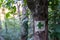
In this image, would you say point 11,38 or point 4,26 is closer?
point 11,38

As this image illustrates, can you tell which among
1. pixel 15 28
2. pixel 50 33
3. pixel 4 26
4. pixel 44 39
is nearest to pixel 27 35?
pixel 50 33

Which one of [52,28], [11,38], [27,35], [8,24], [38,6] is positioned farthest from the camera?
[8,24]

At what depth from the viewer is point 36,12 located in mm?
1943

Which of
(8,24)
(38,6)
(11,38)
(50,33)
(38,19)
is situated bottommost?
(11,38)

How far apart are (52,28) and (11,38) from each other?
278 centimetres

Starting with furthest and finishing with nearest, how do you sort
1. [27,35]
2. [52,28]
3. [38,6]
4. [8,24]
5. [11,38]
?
[8,24] < [11,38] < [27,35] < [52,28] < [38,6]

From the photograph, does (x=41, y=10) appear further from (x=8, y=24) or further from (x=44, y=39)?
(x=8, y=24)

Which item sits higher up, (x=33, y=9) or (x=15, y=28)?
(x=33, y=9)

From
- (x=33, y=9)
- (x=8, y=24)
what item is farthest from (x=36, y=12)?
(x=8, y=24)

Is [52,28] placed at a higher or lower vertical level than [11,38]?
higher

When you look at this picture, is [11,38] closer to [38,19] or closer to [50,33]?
[50,33]

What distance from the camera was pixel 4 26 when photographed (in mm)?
5656

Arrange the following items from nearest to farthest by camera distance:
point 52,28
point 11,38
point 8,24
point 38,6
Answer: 1. point 38,6
2. point 52,28
3. point 11,38
4. point 8,24

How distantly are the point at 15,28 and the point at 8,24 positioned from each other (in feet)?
1.08
